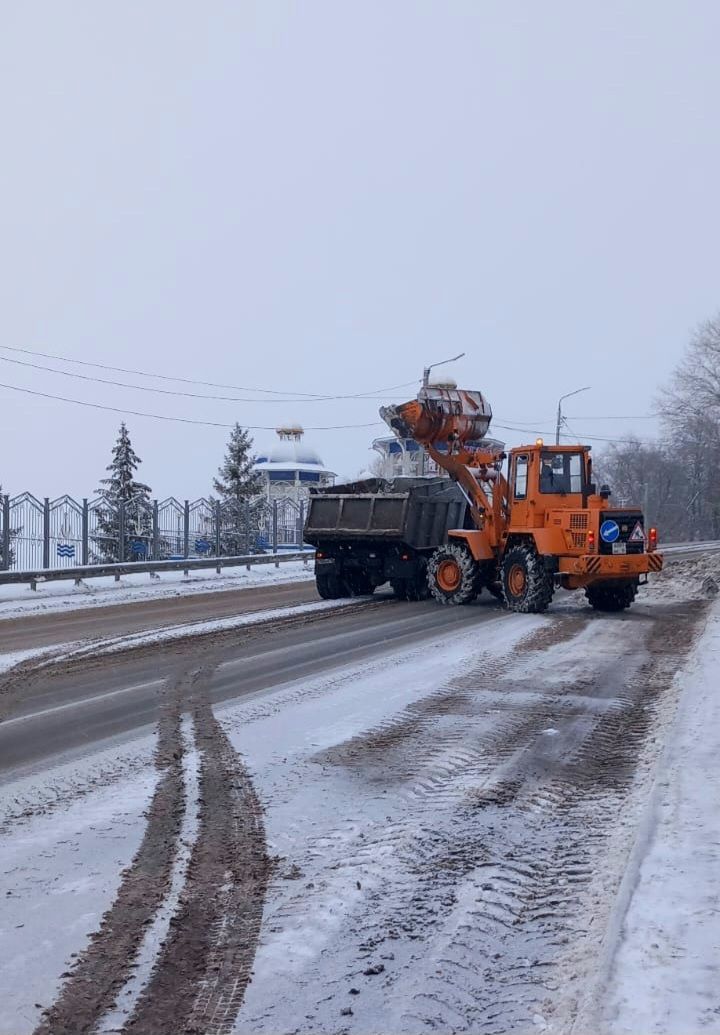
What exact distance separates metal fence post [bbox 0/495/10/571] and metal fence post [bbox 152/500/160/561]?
5.94m

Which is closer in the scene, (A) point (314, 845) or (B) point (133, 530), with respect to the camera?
(A) point (314, 845)

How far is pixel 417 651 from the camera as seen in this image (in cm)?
1377

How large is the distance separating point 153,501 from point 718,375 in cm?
4111

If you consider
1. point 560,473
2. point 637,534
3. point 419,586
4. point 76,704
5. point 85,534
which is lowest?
point 76,704

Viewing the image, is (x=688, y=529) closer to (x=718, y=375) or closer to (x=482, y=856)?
(x=718, y=375)

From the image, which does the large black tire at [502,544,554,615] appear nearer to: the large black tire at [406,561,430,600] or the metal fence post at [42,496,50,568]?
the large black tire at [406,561,430,600]

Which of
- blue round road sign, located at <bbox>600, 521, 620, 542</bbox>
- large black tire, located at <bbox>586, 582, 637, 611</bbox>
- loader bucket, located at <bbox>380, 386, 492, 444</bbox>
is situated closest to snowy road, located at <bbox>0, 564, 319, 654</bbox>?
loader bucket, located at <bbox>380, 386, 492, 444</bbox>

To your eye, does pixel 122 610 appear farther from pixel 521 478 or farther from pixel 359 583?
pixel 521 478

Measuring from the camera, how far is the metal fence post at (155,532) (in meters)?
30.8

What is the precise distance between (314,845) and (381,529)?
1522cm

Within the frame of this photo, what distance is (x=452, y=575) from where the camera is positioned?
20.4 metres

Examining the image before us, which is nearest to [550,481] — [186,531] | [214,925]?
[214,925]

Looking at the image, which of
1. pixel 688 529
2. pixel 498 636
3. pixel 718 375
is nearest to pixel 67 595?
pixel 498 636

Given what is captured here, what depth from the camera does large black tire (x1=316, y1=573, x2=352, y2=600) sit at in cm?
2209
